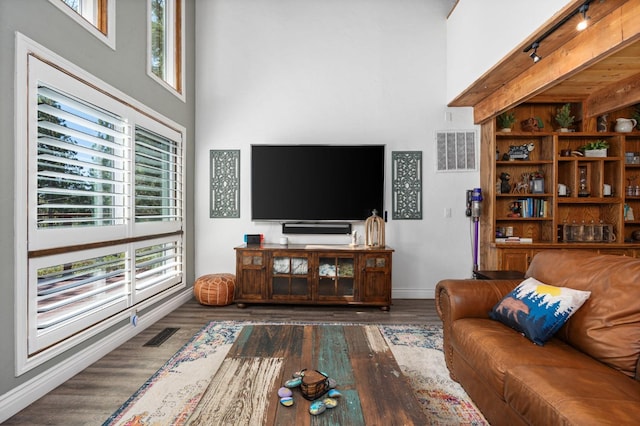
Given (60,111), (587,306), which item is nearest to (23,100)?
(60,111)

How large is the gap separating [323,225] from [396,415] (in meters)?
3.11

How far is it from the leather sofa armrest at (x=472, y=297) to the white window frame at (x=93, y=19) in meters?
3.14

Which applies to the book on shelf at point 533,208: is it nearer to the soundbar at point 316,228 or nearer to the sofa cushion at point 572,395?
the soundbar at point 316,228

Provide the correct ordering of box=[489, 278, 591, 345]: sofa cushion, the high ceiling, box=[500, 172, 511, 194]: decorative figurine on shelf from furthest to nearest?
box=[500, 172, 511, 194]: decorative figurine on shelf < the high ceiling < box=[489, 278, 591, 345]: sofa cushion

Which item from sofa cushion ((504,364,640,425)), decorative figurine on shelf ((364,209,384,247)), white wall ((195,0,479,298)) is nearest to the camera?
sofa cushion ((504,364,640,425))

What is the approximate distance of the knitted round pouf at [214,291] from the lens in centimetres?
383

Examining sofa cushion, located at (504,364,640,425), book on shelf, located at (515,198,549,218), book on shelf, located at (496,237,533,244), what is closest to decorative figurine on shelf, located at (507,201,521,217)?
book on shelf, located at (515,198,549,218)

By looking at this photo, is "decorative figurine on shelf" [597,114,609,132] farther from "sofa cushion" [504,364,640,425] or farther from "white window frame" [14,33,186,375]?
"white window frame" [14,33,186,375]

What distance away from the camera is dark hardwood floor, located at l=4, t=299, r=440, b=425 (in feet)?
6.18

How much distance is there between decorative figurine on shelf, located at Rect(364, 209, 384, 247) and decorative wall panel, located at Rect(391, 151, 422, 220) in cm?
38

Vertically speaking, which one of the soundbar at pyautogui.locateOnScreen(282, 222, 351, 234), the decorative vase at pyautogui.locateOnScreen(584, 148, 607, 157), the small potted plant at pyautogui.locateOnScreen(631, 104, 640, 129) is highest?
the small potted plant at pyautogui.locateOnScreen(631, 104, 640, 129)

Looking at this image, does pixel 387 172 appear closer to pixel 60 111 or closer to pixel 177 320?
pixel 177 320

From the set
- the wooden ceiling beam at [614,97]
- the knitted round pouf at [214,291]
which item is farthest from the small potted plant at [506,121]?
the knitted round pouf at [214,291]

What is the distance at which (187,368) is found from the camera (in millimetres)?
2371
